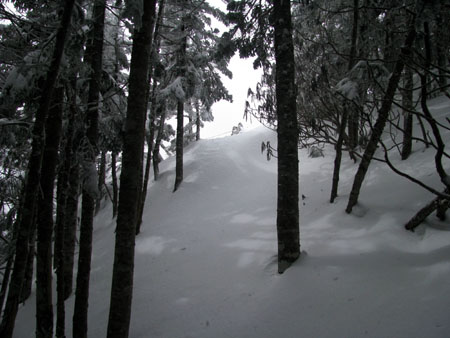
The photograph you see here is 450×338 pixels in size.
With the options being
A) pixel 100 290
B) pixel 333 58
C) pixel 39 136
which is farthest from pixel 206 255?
pixel 333 58

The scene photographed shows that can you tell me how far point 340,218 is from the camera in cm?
668

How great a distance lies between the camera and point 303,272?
492 cm

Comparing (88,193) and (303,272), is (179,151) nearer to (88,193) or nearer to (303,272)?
(88,193)

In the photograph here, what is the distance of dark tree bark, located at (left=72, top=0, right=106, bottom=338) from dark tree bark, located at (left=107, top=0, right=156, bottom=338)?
1169mm

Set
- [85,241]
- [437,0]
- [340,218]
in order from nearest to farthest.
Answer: [437,0] → [85,241] → [340,218]

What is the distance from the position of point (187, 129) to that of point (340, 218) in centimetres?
2026

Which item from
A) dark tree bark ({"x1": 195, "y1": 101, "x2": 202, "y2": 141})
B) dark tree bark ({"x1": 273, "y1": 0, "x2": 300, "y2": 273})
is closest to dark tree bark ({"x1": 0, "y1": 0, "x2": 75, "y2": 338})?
dark tree bark ({"x1": 273, "y1": 0, "x2": 300, "y2": 273})

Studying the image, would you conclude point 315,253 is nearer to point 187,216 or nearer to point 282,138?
point 282,138

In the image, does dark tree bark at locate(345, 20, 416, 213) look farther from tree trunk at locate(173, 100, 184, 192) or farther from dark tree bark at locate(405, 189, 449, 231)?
tree trunk at locate(173, 100, 184, 192)

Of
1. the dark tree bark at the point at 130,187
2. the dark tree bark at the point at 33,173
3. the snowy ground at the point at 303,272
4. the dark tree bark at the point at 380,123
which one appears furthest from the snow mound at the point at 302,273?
the dark tree bark at the point at 33,173

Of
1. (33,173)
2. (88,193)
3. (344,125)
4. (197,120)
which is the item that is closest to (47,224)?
(88,193)

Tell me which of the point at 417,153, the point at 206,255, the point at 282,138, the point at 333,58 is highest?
the point at 333,58

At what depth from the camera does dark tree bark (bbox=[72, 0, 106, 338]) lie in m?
4.93

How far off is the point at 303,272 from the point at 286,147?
235 centimetres
